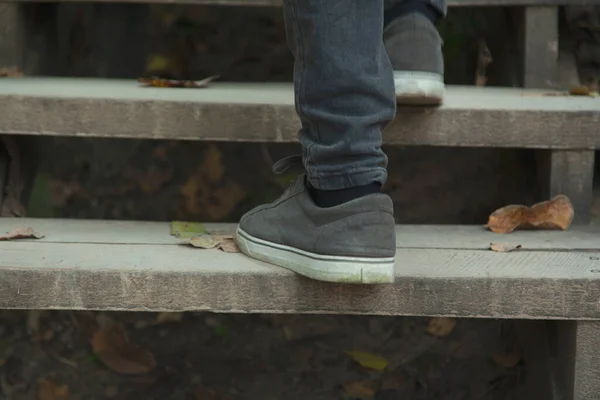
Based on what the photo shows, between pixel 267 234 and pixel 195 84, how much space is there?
0.64 metres

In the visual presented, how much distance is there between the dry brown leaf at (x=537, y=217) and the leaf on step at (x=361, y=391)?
0.51m

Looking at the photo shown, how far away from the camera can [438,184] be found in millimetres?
2037

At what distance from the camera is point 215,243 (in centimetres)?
142

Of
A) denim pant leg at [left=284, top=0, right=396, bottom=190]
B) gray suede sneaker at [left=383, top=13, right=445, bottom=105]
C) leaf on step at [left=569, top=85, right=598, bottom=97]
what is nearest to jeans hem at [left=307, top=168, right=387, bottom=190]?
denim pant leg at [left=284, top=0, right=396, bottom=190]

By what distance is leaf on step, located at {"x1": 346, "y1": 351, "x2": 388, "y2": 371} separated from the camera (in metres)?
1.89

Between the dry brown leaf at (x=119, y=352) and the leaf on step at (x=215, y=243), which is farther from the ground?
the leaf on step at (x=215, y=243)

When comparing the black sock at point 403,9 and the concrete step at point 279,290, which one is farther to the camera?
the black sock at point 403,9

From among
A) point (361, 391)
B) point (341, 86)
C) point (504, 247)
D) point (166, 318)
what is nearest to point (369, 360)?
point (361, 391)

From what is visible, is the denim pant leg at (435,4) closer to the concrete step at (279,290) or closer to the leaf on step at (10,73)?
the concrete step at (279,290)

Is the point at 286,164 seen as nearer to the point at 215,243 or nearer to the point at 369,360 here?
the point at 215,243

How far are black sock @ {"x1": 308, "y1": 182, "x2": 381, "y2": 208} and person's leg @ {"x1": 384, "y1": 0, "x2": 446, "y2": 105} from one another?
14.0 inches

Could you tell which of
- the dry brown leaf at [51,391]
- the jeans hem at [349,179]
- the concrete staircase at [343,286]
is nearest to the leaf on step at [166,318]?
the dry brown leaf at [51,391]

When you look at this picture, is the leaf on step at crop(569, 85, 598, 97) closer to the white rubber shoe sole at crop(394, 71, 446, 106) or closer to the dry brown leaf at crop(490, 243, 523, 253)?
the white rubber shoe sole at crop(394, 71, 446, 106)

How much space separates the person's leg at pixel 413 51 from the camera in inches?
60.0
